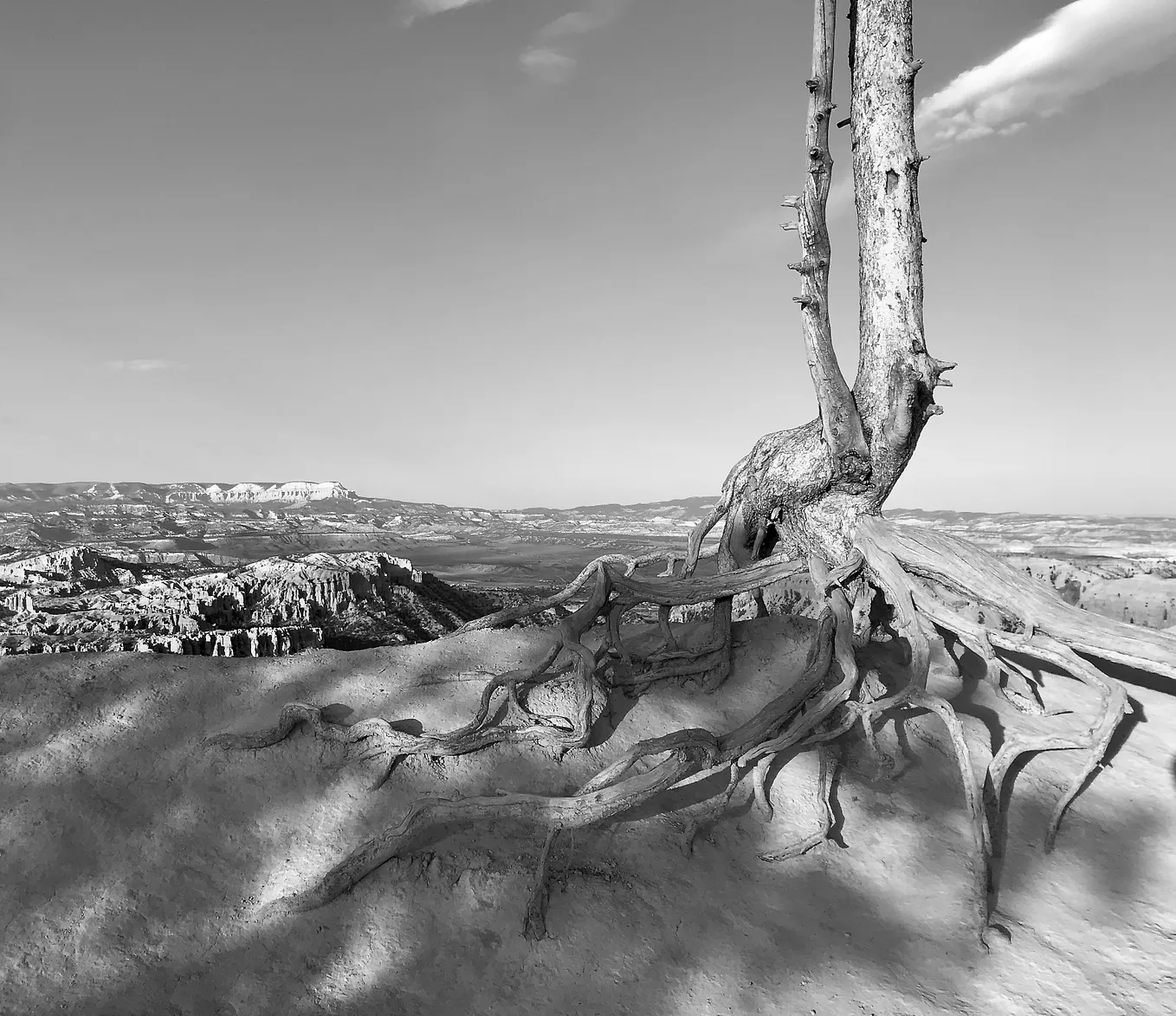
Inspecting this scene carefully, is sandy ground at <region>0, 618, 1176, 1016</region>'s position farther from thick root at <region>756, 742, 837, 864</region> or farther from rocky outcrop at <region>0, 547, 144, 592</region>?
rocky outcrop at <region>0, 547, 144, 592</region>

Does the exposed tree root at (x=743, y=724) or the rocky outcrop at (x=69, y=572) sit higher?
the exposed tree root at (x=743, y=724)

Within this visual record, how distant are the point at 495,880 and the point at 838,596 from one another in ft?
12.7

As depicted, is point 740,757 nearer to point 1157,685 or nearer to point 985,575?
point 985,575

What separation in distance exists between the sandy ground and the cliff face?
→ 500 cm

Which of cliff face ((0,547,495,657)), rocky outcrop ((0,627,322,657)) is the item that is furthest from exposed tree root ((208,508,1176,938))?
cliff face ((0,547,495,657))

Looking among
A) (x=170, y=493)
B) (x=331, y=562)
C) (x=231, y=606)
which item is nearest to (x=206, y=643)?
(x=231, y=606)

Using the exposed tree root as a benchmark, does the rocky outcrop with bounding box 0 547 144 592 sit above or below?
below

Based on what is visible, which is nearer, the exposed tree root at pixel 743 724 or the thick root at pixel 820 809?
the exposed tree root at pixel 743 724

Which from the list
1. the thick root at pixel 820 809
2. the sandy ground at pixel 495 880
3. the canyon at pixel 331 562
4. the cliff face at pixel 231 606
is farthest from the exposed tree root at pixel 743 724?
the cliff face at pixel 231 606

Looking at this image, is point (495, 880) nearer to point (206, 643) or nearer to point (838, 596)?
point (838, 596)

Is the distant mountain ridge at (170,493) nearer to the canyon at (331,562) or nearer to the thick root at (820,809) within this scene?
the canyon at (331,562)

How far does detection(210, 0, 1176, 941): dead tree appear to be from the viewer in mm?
5035

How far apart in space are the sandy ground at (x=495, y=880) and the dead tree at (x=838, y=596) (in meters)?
0.25

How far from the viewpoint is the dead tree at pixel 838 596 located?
16.5 feet
